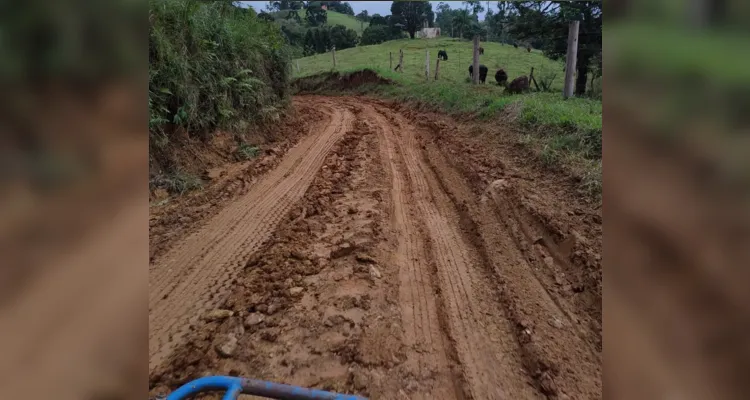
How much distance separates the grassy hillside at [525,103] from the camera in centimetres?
583

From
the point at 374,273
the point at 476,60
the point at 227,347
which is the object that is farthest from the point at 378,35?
the point at 227,347

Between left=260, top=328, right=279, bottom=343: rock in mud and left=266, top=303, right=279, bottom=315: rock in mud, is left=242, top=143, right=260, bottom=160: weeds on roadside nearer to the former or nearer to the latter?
left=266, top=303, right=279, bottom=315: rock in mud

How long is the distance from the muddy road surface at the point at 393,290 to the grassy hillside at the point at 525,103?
24.9 inches

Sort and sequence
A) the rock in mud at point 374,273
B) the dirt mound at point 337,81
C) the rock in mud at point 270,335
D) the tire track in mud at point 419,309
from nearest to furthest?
the tire track in mud at point 419,309 → the rock in mud at point 270,335 → the rock in mud at point 374,273 → the dirt mound at point 337,81

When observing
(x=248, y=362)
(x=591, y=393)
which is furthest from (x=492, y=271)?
(x=248, y=362)

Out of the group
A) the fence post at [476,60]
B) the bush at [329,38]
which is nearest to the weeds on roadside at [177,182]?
the fence post at [476,60]

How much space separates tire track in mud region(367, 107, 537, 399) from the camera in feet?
8.11

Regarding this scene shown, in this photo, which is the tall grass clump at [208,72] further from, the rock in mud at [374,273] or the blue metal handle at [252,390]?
the blue metal handle at [252,390]

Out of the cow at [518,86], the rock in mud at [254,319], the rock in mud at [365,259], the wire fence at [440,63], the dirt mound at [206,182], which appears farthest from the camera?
the wire fence at [440,63]

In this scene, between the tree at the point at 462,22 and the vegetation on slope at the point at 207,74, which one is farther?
the tree at the point at 462,22

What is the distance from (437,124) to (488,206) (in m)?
5.00

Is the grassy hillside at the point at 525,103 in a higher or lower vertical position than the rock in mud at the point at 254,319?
higher

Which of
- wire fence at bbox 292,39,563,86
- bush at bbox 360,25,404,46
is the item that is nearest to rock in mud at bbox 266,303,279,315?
wire fence at bbox 292,39,563,86
